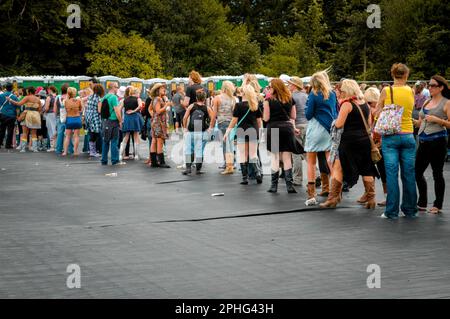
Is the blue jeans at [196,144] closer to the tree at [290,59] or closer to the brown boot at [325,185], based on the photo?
the brown boot at [325,185]

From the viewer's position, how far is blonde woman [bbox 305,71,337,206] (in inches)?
571

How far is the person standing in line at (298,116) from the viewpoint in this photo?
16.8m

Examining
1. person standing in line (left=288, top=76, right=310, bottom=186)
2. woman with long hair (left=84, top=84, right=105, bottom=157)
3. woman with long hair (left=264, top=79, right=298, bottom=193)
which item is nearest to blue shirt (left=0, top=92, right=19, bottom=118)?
woman with long hair (left=84, top=84, right=105, bottom=157)

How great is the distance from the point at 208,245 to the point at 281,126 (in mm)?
5049

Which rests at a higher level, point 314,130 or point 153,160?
point 314,130

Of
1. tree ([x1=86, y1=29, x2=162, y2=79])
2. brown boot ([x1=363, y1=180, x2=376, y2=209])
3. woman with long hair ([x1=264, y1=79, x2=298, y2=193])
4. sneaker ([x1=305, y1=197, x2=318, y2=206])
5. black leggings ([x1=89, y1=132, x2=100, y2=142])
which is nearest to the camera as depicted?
brown boot ([x1=363, y1=180, x2=376, y2=209])

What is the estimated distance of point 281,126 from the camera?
603 inches

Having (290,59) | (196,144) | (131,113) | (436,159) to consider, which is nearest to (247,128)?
(196,144)

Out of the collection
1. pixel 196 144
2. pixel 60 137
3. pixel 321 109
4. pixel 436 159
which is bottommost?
pixel 60 137

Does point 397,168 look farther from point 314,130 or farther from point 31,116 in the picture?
point 31,116

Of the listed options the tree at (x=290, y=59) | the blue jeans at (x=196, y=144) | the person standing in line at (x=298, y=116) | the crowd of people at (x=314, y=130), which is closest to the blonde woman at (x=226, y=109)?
the crowd of people at (x=314, y=130)

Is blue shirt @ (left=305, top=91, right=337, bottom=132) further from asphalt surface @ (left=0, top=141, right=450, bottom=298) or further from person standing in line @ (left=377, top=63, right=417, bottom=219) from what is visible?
person standing in line @ (left=377, top=63, right=417, bottom=219)

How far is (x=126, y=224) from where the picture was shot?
12281 millimetres
